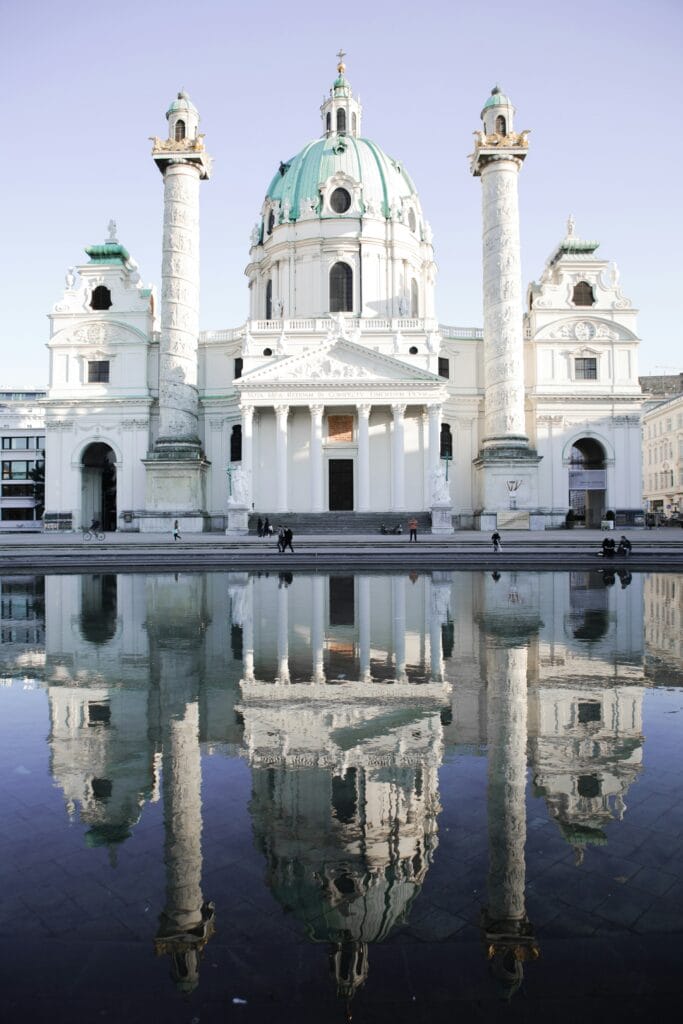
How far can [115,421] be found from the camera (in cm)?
4912

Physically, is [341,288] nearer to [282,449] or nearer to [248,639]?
[282,449]

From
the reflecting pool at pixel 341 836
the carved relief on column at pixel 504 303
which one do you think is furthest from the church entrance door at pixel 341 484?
the reflecting pool at pixel 341 836

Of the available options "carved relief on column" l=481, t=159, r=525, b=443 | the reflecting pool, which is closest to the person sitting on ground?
the reflecting pool

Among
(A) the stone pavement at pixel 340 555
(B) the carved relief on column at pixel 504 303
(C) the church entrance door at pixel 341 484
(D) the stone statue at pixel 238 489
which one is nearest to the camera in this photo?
(A) the stone pavement at pixel 340 555

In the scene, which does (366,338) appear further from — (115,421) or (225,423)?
(115,421)

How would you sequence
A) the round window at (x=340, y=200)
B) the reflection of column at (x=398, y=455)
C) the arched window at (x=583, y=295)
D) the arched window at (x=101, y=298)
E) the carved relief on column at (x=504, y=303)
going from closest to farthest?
the reflection of column at (x=398, y=455)
the carved relief on column at (x=504, y=303)
the arched window at (x=583, y=295)
the arched window at (x=101, y=298)
the round window at (x=340, y=200)

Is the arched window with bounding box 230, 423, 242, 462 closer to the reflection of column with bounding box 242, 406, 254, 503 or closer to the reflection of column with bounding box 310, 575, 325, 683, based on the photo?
the reflection of column with bounding box 242, 406, 254, 503

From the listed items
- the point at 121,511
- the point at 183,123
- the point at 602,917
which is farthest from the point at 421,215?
the point at 602,917

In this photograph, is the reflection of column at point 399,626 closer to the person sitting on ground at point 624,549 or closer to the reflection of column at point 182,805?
the reflection of column at point 182,805

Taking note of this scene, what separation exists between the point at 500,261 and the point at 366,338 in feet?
32.3

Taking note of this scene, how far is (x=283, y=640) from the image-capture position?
995 centimetres

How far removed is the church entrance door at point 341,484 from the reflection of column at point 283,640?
3021cm

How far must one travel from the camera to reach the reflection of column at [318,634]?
314 inches

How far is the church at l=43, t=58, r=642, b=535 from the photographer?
42.5 meters
